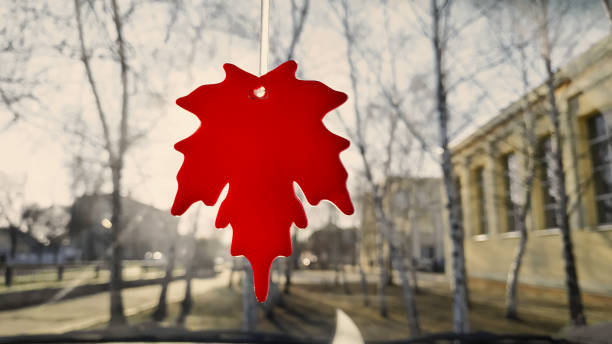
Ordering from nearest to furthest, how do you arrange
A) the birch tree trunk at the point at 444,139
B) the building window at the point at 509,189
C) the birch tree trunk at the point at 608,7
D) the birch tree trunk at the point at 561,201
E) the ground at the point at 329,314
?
the birch tree trunk at the point at 608,7
the birch tree trunk at the point at 444,139
the birch tree trunk at the point at 561,201
the ground at the point at 329,314
the building window at the point at 509,189

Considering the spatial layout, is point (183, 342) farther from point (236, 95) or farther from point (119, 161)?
point (119, 161)

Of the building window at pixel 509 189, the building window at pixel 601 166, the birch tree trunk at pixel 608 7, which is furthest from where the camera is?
the building window at pixel 509 189

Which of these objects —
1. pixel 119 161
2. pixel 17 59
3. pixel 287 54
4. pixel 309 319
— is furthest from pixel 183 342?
pixel 309 319

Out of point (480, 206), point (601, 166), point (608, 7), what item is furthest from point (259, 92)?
point (480, 206)

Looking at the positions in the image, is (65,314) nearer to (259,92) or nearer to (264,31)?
(259,92)

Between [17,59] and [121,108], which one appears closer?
[17,59]

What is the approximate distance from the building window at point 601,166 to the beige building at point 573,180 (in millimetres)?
26

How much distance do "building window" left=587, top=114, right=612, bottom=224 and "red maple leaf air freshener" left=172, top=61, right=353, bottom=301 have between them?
1466cm

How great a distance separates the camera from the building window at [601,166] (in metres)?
12.9

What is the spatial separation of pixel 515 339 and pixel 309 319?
10.7m

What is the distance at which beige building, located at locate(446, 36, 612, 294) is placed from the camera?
12.4 m

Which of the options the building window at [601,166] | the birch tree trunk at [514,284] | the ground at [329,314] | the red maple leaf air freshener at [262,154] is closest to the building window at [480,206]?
the ground at [329,314]

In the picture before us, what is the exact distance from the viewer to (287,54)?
7668 millimetres

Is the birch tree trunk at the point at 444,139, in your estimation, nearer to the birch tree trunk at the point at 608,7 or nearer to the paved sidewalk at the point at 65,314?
the birch tree trunk at the point at 608,7
